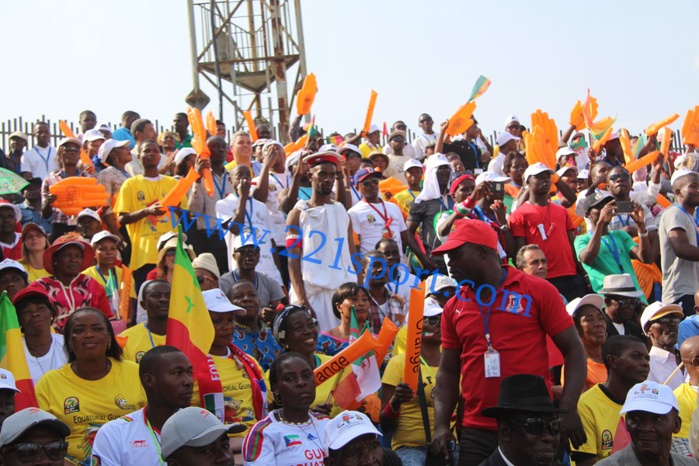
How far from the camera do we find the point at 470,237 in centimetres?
550

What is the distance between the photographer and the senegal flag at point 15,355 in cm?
619

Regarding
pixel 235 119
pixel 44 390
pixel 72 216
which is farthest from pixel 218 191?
pixel 235 119

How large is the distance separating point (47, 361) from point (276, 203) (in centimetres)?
456

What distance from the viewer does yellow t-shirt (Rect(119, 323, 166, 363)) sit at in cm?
717

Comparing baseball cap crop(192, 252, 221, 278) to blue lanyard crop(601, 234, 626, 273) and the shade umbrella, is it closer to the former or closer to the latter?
the shade umbrella

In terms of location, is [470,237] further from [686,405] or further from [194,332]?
[686,405]

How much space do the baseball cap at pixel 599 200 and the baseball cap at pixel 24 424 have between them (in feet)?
21.6

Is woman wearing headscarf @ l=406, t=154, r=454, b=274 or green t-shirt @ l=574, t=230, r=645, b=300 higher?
woman wearing headscarf @ l=406, t=154, r=454, b=274

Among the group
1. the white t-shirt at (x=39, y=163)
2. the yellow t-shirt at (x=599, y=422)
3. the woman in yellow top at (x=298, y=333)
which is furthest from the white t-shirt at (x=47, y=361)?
the white t-shirt at (x=39, y=163)

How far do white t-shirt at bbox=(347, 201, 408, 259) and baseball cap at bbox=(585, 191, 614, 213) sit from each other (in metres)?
2.07

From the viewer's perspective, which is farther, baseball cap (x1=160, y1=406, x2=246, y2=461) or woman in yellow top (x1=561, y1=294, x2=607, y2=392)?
woman in yellow top (x1=561, y1=294, x2=607, y2=392)

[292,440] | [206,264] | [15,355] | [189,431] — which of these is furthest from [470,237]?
[206,264]

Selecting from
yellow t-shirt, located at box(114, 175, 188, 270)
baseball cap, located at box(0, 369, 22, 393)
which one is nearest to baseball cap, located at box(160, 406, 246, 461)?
baseball cap, located at box(0, 369, 22, 393)

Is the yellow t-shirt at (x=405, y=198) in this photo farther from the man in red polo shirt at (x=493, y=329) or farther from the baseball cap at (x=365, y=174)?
the man in red polo shirt at (x=493, y=329)
